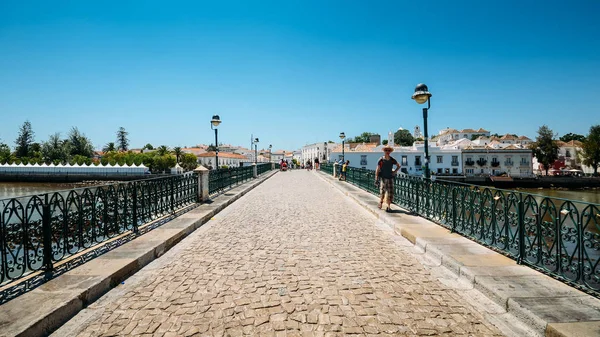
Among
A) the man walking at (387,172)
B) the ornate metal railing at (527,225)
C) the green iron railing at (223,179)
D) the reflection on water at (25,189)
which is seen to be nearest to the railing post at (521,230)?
the ornate metal railing at (527,225)

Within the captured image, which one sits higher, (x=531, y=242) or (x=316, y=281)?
(x=531, y=242)

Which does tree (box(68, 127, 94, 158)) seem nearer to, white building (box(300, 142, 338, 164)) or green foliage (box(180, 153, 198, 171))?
green foliage (box(180, 153, 198, 171))

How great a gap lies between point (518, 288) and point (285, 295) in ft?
8.79

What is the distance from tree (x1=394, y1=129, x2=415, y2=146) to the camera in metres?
104

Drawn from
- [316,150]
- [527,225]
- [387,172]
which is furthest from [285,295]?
[316,150]

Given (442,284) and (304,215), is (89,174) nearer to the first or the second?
(304,215)

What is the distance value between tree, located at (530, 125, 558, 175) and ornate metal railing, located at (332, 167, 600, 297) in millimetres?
70075

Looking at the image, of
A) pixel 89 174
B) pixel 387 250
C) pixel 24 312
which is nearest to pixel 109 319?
pixel 24 312

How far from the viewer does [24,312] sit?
3023 mm

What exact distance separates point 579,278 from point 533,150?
73374 mm

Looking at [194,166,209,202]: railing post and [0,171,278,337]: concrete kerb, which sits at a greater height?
[194,166,209,202]: railing post

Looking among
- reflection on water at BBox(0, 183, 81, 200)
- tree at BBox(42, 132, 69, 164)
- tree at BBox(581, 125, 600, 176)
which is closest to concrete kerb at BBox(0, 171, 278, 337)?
reflection on water at BBox(0, 183, 81, 200)

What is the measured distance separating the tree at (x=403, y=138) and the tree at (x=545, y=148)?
4188 centimetres

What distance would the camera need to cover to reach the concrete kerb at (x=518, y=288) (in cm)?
280
